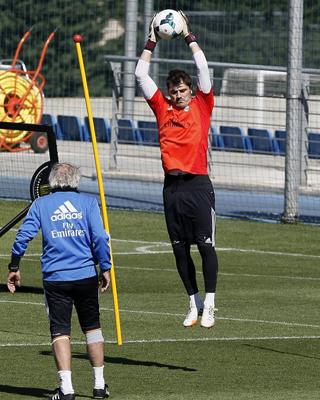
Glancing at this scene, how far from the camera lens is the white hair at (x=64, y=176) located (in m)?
10.7

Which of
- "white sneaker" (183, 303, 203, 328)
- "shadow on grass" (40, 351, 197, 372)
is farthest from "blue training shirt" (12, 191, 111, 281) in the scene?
"white sneaker" (183, 303, 203, 328)

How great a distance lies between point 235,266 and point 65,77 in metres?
28.6

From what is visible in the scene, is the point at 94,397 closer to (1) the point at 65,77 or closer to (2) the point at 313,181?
(2) the point at 313,181

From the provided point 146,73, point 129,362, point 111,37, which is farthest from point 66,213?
point 111,37

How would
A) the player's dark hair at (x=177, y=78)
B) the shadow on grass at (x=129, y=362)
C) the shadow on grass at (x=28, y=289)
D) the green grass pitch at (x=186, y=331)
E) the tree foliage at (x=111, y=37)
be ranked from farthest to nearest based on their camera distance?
the tree foliage at (x=111, y=37)
the shadow on grass at (x=28, y=289)
the player's dark hair at (x=177, y=78)
the shadow on grass at (x=129, y=362)
the green grass pitch at (x=186, y=331)

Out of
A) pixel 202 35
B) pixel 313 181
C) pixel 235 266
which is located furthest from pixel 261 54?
pixel 235 266

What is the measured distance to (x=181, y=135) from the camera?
13047 mm

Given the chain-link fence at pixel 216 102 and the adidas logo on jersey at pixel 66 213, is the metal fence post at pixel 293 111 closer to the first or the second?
the chain-link fence at pixel 216 102

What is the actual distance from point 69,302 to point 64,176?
0.88 meters

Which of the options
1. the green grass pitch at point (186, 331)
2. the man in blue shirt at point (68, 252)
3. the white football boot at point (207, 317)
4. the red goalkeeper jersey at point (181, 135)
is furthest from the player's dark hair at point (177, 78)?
the man in blue shirt at point (68, 252)

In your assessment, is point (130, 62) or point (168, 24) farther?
point (130, 62)

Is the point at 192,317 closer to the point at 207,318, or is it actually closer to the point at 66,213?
the point at 207,318

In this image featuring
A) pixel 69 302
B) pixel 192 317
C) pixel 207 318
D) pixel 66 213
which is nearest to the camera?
pixel 66 213

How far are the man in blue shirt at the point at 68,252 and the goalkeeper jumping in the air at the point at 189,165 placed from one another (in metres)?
2.34
